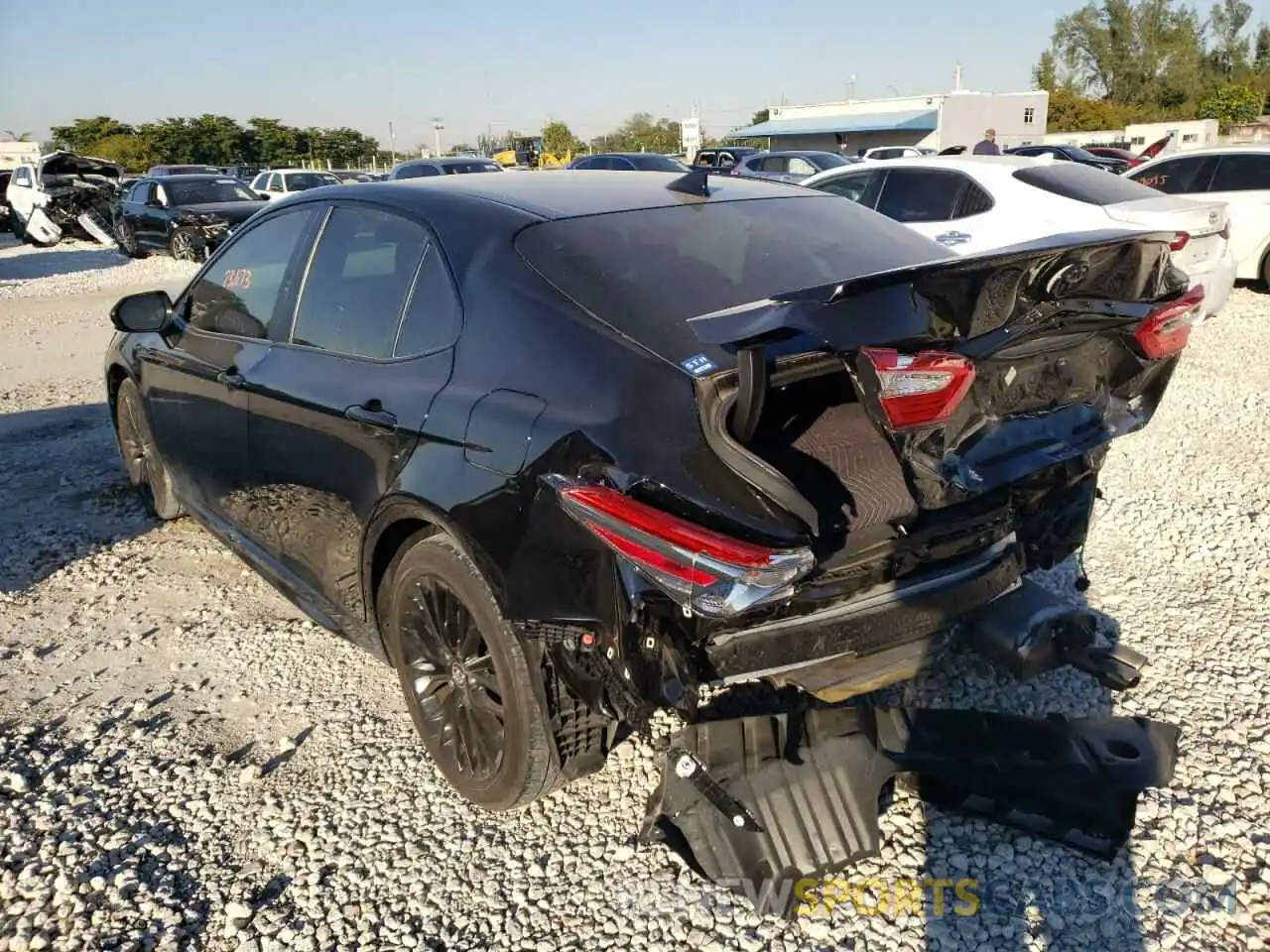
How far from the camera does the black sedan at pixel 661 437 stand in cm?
212

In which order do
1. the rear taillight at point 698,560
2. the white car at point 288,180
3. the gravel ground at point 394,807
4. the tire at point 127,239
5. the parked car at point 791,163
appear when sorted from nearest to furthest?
the rear taillight at point 698,560, the gravel ground at point 394,807, the tire at point 127,239, the parked car at point 791,163, the white car at point 288,180

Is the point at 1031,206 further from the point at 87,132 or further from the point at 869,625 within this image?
the point at 87,132

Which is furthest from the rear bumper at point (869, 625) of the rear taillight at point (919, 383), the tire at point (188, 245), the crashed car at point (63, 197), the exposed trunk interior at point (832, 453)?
the crashed car at point (63, 197)

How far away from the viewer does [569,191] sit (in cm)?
323

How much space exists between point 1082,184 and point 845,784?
22.3ft

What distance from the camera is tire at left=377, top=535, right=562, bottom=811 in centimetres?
250

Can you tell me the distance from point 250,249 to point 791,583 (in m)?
2.93

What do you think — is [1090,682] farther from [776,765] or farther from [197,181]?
[197,181]

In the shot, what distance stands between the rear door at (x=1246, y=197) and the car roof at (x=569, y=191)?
9.13 m

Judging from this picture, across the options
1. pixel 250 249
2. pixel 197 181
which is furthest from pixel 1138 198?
pixel 197 181

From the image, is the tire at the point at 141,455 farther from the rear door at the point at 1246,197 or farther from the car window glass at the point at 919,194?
the rear door at the point at 1246,197

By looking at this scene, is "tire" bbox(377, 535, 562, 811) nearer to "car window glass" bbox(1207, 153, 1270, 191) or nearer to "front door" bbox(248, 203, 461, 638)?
"front door" bbox(248, 203, 461, 638)

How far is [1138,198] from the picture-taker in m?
7.64

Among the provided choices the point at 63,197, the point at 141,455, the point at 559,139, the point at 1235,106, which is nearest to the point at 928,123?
the point at 1235,106
